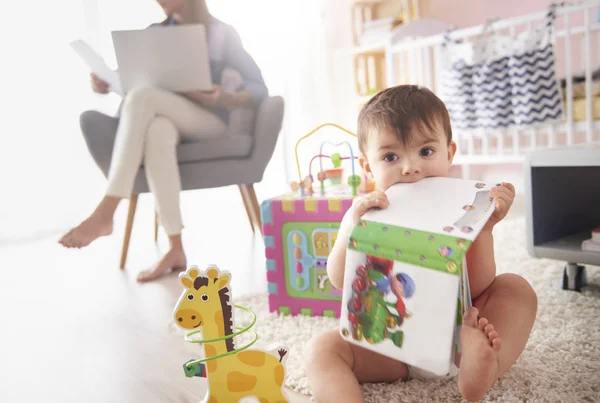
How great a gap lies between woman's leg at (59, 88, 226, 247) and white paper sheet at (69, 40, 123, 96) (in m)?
0.15

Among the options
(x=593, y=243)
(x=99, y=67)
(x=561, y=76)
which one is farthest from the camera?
(x=561, y=76)

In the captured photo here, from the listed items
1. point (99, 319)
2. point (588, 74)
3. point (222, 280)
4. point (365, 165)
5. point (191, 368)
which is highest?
point (588, 74)

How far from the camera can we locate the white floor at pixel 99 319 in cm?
87

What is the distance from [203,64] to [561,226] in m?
1.11

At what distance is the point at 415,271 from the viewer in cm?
59

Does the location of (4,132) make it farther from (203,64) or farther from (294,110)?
(294,110)

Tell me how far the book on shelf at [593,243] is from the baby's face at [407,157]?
476 millimetres

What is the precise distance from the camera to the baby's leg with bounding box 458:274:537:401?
1.95ft

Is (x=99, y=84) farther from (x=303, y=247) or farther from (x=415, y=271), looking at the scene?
(x=415, y=271)

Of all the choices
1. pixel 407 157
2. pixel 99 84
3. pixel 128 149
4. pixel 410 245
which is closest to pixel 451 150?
pixel 407 157

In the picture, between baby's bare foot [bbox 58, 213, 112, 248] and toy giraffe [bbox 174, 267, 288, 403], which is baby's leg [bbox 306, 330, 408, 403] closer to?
toy giraffe [bbox 174, 267, 288, 403]

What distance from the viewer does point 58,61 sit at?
7.73ft

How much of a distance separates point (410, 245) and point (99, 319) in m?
0.90

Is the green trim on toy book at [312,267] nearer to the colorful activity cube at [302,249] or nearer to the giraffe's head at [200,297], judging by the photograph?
the colorful activity cube at [302,249]
